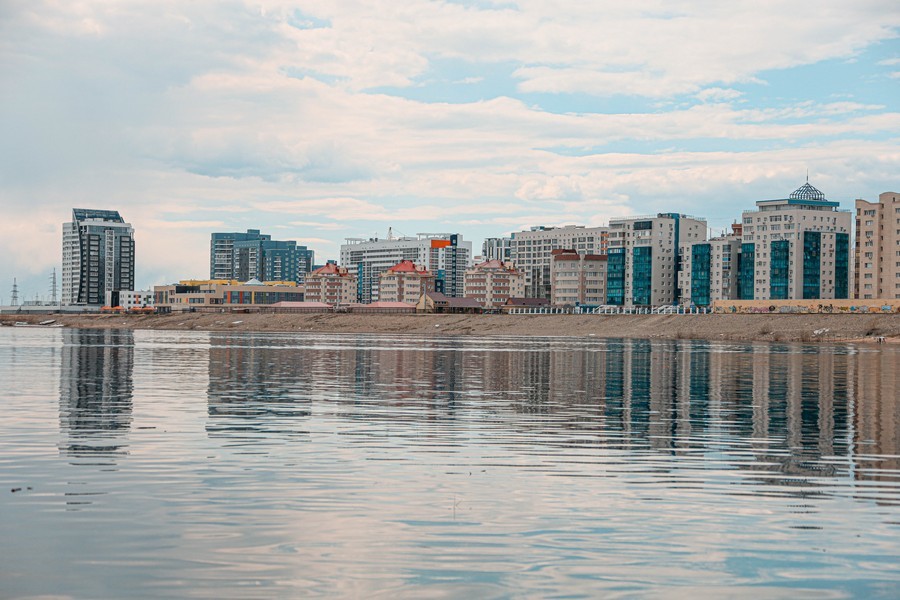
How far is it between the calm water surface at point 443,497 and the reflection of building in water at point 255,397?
9.5 inches

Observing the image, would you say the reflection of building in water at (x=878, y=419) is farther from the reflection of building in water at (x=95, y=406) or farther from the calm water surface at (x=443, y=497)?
the reflection of building in water at (x=95, y=406)

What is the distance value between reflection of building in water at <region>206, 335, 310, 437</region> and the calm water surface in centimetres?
24

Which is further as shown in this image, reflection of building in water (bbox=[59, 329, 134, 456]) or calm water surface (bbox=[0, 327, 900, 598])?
reflection of building in water (bbox=[59, 329, 134, 456])

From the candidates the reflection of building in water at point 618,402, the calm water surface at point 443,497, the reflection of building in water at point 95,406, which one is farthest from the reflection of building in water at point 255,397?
the reflection of building in water at point 95,406

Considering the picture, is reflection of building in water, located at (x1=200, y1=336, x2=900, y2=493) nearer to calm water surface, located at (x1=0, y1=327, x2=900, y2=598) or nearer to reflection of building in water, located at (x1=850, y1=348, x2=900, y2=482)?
reflection of building in water, located at (x1=850, y1=348, x2=900, y2=482)

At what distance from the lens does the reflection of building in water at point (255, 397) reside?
33.4 metres

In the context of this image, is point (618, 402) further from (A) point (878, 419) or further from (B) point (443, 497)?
(B) point (443, 497)

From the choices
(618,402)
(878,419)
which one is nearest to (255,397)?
(618,402)

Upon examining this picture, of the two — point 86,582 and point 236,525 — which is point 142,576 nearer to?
point 86,582

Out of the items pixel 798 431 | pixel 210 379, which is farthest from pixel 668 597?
pixel 210 379

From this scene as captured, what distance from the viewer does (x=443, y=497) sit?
20.8m

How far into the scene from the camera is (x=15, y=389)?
4772 cm

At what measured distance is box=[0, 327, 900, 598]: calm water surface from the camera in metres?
14.9

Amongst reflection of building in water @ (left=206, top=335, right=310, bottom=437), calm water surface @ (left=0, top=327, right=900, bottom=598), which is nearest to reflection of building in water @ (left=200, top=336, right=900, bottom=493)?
reflection of building in water @ (left=206, top=335, right=310, bottom=437)
